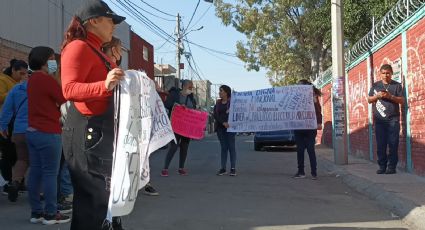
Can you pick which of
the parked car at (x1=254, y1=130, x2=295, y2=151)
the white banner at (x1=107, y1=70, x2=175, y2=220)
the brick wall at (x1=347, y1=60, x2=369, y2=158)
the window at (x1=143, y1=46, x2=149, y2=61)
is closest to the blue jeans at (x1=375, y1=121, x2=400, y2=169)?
the brick wall at (x1=347, y1=60, x2=369, y2=158)

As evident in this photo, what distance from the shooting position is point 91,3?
332cm

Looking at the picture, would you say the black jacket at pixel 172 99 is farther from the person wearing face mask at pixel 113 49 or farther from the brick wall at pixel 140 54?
the brick wall at pixel 140 54

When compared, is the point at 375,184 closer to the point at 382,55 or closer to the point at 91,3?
the point at 382,55

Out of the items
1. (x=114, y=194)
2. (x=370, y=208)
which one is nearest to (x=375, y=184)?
(x=370, y=208)

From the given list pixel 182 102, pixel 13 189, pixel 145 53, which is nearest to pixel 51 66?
pixel 13 189

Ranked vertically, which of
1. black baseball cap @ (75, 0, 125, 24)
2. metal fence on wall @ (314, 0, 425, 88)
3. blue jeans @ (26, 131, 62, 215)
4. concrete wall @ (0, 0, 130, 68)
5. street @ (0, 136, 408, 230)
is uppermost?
concrete wall @ (0, 0, 130, 68)

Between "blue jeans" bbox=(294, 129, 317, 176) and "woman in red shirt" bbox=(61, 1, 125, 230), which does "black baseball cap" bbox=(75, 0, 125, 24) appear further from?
"blue jeans" bbox=(294, 129, 317, 176)

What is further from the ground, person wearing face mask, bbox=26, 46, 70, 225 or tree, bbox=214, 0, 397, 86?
tree, bbox=214, 0, 397, 86

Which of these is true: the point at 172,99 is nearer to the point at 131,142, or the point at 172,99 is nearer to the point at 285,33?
the point at 131,142

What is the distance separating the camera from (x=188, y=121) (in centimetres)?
1069

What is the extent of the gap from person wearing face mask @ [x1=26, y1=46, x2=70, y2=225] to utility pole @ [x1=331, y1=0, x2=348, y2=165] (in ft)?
24.1

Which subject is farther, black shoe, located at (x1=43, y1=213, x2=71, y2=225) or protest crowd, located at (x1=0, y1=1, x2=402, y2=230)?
black shoe, located at (x1=43, y1=213, x2=71, y2=225)

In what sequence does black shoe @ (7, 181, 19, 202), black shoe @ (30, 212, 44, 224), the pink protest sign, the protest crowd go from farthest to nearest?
the pink protest sign, black shoe @ (7, 181, 19, 202), black shoe @ (30, 212, 44, 224), the protest crowd

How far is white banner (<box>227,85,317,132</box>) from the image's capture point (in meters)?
11.1
